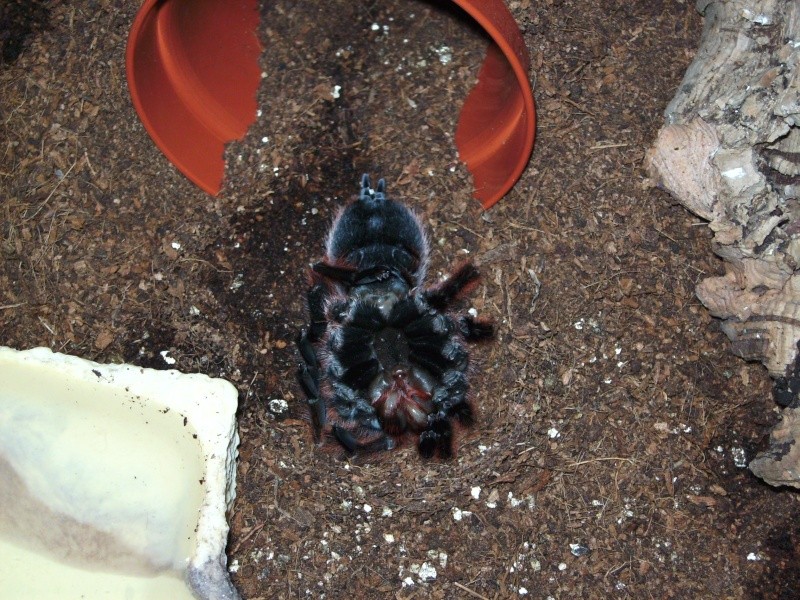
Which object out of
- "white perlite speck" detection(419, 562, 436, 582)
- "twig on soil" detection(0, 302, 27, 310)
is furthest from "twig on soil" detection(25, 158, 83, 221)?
"white perlite speck" detection(419, 562, 436, 582)

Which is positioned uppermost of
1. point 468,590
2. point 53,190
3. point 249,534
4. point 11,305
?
Result: point 53,190

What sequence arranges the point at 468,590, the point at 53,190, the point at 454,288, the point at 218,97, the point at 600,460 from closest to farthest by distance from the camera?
the point at 468,590
the point at 600,460
the point at 454,288
the point at 53,190
the point at 218,97

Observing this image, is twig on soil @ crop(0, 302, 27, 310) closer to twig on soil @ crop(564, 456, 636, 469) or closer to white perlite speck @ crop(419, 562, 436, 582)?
white perlite speck @ crop(419, 562, 436, 582)

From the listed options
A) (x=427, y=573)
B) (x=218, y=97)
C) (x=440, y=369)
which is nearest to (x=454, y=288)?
(x=440, y=369)

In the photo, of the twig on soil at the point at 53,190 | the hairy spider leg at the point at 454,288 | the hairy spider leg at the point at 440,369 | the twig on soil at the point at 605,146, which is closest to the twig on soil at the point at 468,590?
the hairy spider leg at the point at 440,369

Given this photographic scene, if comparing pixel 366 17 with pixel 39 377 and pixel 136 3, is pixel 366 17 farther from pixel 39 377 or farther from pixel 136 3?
pixel 39 377

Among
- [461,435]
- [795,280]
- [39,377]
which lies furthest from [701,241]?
[39,377]

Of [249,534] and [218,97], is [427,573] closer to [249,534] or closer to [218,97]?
[249,534]
